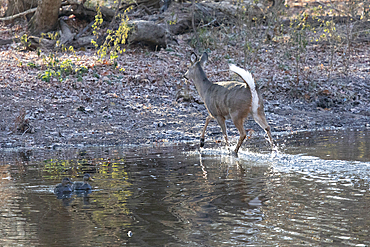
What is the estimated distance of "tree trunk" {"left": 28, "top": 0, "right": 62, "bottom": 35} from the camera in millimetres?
17453

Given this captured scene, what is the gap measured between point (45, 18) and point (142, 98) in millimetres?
6946

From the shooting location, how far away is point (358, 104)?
1469 centimetres

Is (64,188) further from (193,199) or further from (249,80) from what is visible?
(249,80)

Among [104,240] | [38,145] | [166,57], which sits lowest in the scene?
[38,145]

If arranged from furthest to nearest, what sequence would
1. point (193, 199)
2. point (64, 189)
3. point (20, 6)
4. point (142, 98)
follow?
1. point (20, 6)
2. point (142, 98)
3. point (64, 189)
4. point (193, 199)

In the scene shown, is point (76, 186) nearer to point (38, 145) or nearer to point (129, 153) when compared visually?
point (129, 153)

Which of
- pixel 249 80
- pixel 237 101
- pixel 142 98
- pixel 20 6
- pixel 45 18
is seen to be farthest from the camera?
pixel 20 6

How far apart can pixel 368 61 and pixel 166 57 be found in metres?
8.17

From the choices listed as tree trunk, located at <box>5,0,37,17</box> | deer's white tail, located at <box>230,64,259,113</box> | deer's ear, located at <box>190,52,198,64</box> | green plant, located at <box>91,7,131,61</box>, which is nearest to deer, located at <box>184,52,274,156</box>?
deer's white tail, located at <box>230,64,259,113</box>

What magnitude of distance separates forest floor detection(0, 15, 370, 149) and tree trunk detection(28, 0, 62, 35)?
1453 millimetres

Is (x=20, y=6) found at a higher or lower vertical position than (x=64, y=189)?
higher

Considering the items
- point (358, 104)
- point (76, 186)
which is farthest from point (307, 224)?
point (358, 104)

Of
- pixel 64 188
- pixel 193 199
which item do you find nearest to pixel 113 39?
pixel 64 188

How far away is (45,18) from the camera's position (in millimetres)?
17984
